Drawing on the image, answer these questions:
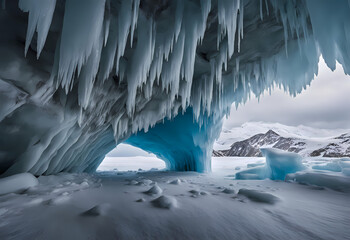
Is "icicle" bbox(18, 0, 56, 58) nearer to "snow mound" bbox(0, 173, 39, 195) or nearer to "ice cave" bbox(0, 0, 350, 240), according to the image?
"ice cave" bbox(0, 0, 350, 240)

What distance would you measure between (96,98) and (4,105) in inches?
62.0

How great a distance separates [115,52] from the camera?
9.13ft

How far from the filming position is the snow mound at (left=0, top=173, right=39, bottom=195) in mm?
1879

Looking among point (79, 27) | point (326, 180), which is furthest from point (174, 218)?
point (326, 180)

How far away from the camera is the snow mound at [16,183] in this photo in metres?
1.88

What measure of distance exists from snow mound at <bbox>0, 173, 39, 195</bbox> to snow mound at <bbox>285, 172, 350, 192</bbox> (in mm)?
4341

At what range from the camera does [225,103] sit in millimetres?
5949

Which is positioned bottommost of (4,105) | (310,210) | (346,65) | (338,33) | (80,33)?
(310,210)

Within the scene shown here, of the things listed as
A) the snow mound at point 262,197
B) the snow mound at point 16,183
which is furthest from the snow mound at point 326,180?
the snow mound at point 16,183

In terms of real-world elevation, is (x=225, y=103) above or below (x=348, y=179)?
above

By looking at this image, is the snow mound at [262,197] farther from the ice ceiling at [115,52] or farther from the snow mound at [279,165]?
the snow mound at [279,165]

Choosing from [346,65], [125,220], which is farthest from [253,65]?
[125,220]

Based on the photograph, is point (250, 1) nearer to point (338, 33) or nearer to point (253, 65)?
point (338, 33)

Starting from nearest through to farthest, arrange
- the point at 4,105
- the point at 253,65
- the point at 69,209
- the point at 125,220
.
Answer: the point at 125,220 < the point at 69,209 < the point at 4,105 < the point at 253,65
